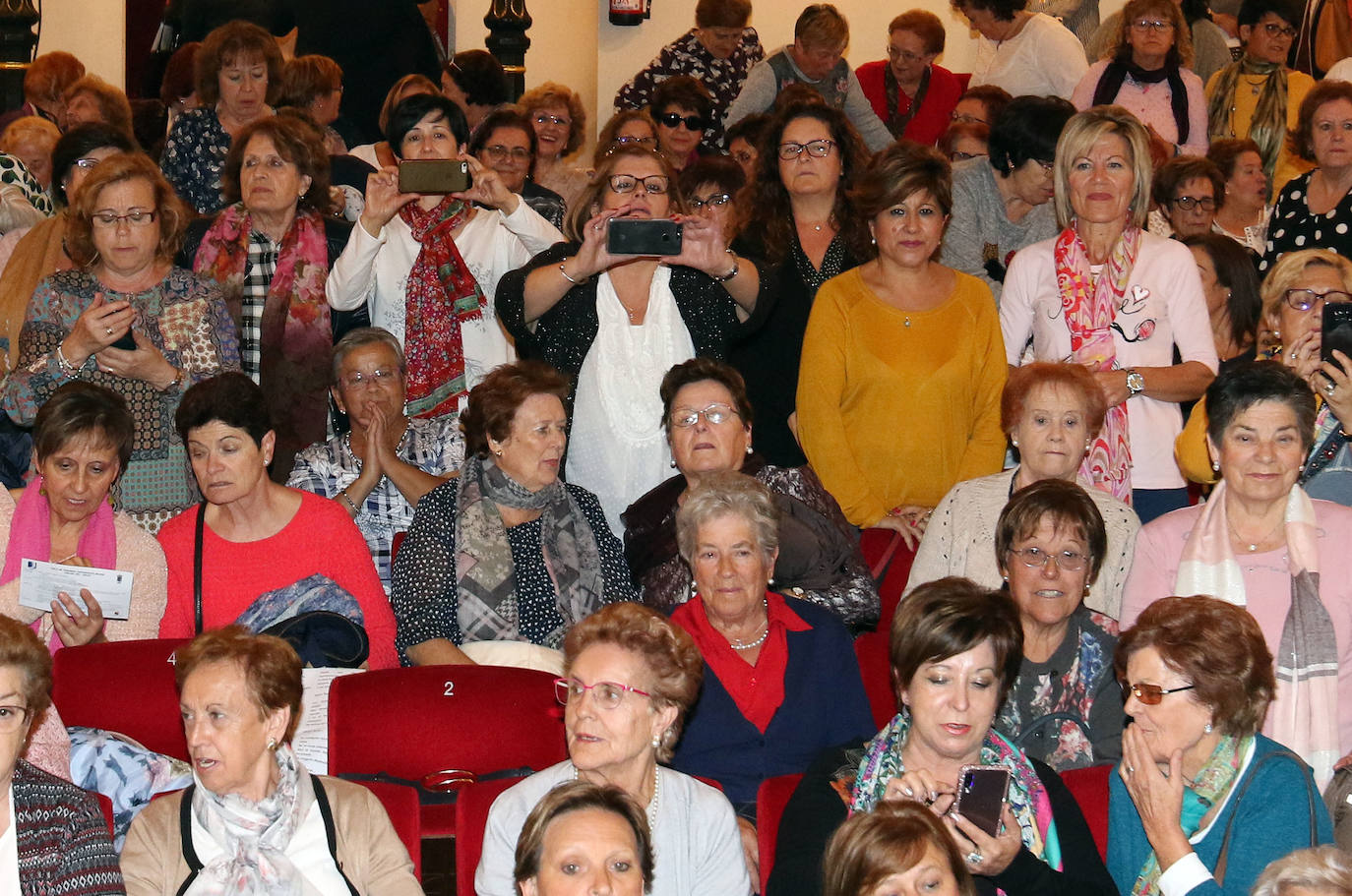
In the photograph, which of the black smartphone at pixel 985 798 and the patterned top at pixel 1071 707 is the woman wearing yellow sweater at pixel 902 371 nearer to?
the patterned top at pixel 1071 707

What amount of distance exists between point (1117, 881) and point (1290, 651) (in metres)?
0.81

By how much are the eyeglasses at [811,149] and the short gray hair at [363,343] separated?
55.9 inches

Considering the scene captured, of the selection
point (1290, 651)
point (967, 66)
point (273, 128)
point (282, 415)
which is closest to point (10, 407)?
point (282, 415)

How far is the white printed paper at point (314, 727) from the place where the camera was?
400 cm

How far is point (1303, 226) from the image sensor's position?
6312 mm

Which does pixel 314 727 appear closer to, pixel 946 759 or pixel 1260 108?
pixel 946 759

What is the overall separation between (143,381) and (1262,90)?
5.65 metres

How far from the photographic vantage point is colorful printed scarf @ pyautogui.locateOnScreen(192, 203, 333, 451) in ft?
17.6

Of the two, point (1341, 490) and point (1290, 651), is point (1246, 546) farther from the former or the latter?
point (1341, 490)

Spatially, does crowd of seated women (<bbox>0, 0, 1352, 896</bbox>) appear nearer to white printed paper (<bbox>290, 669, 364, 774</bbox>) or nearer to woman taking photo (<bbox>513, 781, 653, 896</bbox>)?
woman taking photo (<bbox>513, 781, 653, 896</bbox>)

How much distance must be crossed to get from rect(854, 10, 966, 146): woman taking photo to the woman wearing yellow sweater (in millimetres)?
3475

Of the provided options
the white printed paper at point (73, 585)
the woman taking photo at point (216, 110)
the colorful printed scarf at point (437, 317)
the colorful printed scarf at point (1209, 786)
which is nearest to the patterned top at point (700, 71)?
the woman taking photo at point (216, 110)

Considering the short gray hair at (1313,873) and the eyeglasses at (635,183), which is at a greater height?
the eyeglasses at (635,183)

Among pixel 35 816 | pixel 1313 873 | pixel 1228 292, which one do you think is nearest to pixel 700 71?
pixel 1228 292
